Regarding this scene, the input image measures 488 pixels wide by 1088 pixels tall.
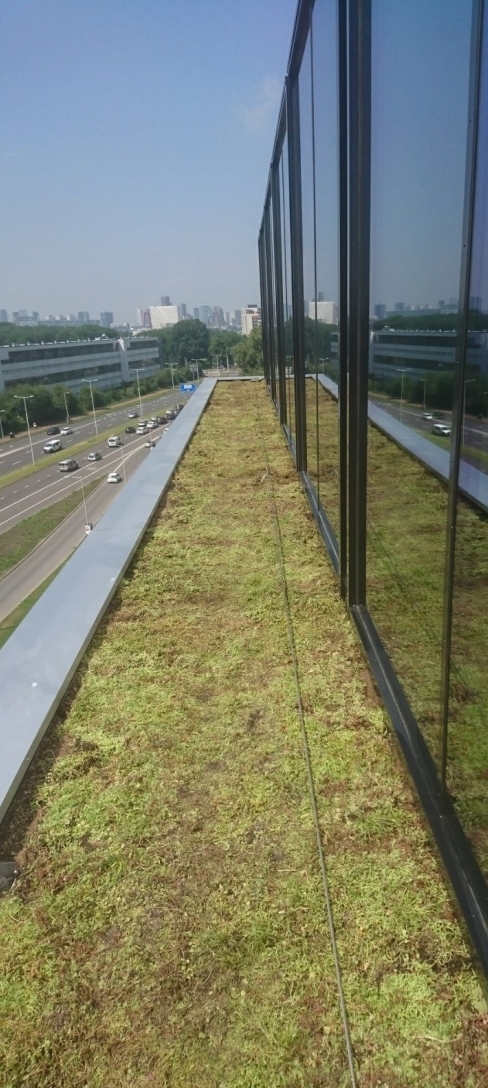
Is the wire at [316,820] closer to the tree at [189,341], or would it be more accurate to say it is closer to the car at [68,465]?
the car at [68,465]

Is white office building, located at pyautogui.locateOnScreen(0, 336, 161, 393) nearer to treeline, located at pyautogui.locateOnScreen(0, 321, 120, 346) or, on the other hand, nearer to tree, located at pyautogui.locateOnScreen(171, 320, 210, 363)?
treeline, located at pyautogui.locateOnScreen(0, 321, 120, 346)

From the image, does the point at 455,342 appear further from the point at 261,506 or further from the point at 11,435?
the point at 11,435

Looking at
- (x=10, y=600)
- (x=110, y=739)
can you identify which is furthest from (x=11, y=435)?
(x=110, y=739)

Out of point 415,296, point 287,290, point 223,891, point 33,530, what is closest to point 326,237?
point 415,296

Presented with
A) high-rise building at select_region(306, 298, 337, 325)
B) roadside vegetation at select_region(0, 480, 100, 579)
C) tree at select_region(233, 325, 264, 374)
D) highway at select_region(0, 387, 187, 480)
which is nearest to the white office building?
highway at select_region(0, 387, 187, 480)

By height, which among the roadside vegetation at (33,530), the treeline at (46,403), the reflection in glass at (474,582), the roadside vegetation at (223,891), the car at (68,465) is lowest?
the roadside vegetation at (33,530)

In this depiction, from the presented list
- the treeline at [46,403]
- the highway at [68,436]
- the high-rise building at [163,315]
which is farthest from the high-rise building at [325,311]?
the high-rise building at [163,315]
